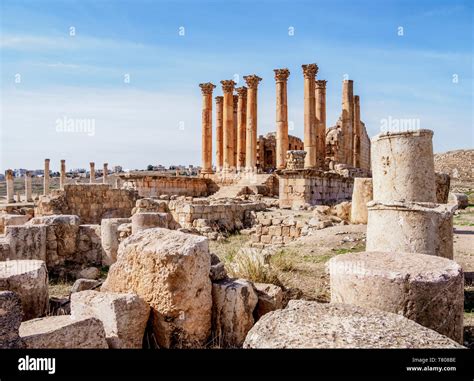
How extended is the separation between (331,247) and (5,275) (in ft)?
21.7

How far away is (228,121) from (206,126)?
2.28 metres

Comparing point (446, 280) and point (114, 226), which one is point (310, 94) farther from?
point (446, 280)

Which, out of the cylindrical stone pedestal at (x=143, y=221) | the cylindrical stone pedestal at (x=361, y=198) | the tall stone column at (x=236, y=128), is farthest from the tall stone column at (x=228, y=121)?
the cylindrical stone pedestal at (x=143, y=221)

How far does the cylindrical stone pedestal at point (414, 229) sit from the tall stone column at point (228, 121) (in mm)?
26015

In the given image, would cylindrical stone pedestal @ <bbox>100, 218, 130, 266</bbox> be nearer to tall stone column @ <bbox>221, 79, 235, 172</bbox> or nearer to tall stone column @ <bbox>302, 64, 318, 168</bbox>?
tall stone column @ <bbox>302, 64, 318, 168</bbox>

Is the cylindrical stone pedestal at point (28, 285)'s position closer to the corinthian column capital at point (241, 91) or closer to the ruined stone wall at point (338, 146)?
the corinthian column capital at point (241, 91)

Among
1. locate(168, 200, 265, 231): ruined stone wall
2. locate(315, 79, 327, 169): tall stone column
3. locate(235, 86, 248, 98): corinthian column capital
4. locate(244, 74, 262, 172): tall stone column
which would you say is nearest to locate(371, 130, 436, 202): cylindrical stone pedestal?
locate(168, 200, 265, 231): ruined stone wall

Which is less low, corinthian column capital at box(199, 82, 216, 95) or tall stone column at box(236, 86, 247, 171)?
corinthian column capital at box(199, 82, 216, 95)

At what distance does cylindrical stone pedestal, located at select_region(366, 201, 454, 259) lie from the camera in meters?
6.38

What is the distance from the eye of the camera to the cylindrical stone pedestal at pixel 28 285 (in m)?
5.29

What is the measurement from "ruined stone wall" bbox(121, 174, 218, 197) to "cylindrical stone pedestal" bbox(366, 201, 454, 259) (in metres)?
19.5

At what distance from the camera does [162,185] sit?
88.9 feet

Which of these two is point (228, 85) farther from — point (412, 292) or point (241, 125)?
point (412, 292)
